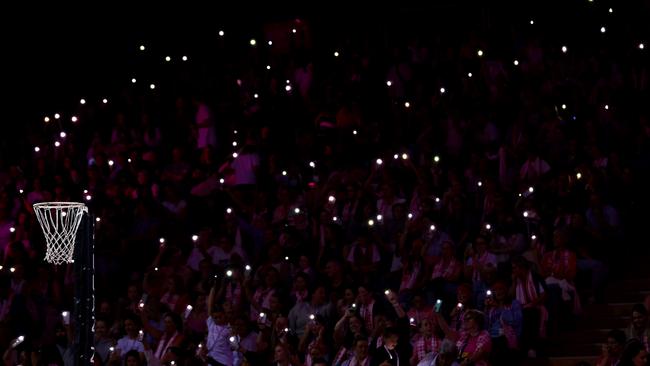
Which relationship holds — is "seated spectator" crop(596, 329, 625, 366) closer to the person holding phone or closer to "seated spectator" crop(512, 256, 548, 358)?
"seated spectator" crop(512, 256, 548, 358)

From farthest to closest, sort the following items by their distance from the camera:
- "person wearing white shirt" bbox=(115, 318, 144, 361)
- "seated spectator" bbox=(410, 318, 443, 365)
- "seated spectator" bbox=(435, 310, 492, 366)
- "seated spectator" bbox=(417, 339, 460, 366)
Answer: "person wearing white shirt" bbox=(115, 318, 144, 361)
"seated spectator" bbox=(410, 318, 443, 365)
"seated spectator" bbox=(435, 310, 492, 366)
"seated spectator" bbox=(417, 339, 460, 366)

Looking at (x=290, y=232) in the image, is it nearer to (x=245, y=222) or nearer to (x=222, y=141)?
(x=245, y=222)

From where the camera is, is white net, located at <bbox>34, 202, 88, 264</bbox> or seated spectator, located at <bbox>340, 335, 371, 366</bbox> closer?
seated spectator, located at <bbox>340, 335, 371, 366</bbox>

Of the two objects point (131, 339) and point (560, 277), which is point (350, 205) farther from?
point (560, 277)

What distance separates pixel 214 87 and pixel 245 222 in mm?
5036

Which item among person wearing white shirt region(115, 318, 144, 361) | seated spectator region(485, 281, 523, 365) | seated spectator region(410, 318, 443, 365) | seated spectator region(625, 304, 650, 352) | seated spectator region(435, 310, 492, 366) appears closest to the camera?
seated spectator region(625, 304, 650, 352)

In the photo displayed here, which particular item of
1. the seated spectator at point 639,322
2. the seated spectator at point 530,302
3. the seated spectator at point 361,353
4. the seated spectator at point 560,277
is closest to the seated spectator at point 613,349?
the seated spectator at point 639,322

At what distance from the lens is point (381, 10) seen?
24938 millimetres

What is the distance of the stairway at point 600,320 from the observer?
14.4 m

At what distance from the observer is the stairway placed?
14.4m

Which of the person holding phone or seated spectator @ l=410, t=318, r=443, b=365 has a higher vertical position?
the person holding phone

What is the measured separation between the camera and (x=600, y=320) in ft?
48.9

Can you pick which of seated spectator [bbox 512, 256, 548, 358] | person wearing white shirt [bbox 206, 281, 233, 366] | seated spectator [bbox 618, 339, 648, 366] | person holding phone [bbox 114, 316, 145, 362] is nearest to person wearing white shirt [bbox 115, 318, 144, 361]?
person holding phone [bbox 114, 316, 145, 362]

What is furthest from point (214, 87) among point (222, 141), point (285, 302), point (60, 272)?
point (285, 302)
